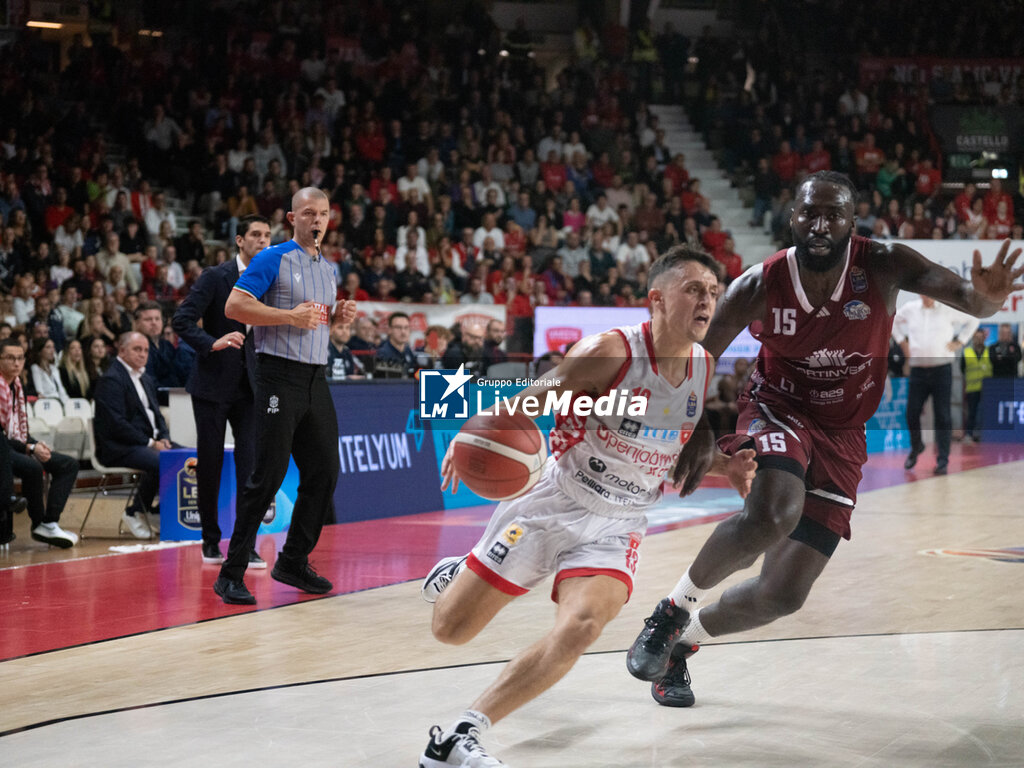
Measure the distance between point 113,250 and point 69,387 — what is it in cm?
305

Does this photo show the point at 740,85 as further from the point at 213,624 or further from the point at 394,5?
the point at 213,624

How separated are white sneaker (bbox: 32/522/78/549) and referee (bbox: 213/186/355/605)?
275 cm

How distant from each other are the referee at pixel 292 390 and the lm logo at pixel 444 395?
3860 millimetres

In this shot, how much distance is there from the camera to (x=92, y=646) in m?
5.36

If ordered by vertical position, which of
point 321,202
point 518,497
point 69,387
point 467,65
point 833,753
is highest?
point 467,65

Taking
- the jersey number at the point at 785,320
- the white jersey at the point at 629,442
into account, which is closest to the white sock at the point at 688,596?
the white jersey at the point at 629,442

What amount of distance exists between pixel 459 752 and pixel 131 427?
6.49m

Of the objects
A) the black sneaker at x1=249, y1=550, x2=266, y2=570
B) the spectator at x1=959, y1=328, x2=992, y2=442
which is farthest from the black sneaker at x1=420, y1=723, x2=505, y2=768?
the spectator at x1=959, y1=328, x2=992, y2=442

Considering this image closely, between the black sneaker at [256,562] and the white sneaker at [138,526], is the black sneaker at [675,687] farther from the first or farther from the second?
the white sneaker at [138,526]

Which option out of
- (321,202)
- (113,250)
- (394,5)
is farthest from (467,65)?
(321,202)

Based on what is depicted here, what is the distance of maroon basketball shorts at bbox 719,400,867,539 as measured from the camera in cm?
455

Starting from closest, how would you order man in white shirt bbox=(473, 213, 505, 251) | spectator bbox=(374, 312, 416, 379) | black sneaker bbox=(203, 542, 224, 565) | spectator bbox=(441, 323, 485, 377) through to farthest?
1. black sneaker bbox=(203, 542, 224, 565)
2. spectator bbox=(374, 312, 416, 379)
3. spectator bbox=(441, 323, 485, 377)
4. man in white shirt bbox=(473, 213, 505, 251)

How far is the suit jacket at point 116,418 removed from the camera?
9180mm

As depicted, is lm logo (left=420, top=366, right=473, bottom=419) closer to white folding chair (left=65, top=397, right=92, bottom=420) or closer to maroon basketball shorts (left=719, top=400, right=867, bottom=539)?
white folding chair (left=65, top=397, right=92, bottom=420)
